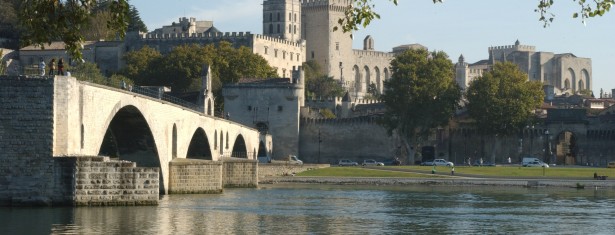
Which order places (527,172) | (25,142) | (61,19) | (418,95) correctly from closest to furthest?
1. (61,19)
2. (25,142)
3. (527,172)
4. (418,95)

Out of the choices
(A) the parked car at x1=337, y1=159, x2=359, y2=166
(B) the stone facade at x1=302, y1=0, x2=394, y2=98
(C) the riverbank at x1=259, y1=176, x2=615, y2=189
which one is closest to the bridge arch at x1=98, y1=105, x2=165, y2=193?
(C) the riverbank at x1=259, y1=176, x2=615, y2=189

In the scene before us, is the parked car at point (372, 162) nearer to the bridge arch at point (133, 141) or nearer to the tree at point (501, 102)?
the tree at point (501, 102)

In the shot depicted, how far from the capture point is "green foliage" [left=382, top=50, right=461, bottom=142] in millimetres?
113812

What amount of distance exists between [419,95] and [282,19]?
5830 centimetres

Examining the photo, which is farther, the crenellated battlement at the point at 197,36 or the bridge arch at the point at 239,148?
the crenellated battlement at the point at 197,36

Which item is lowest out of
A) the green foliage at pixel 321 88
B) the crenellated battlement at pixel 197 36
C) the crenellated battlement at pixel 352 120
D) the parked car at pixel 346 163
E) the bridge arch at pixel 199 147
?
the parked car at pixel 346 163

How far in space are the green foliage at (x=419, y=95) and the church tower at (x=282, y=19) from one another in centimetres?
5362

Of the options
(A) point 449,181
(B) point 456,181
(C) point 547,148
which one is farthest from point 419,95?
(B) point 456,181

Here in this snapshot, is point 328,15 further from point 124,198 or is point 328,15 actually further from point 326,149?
point 124,198

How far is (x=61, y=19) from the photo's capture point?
19.3 metres

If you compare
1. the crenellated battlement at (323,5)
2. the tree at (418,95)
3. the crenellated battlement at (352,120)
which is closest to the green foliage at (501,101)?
the tree at (418,95)

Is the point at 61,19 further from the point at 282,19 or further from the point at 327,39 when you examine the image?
the point at 327,39

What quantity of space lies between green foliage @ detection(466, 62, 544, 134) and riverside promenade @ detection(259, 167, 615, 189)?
3009 centimetres

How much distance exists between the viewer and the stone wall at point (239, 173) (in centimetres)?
7350
